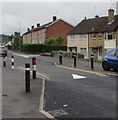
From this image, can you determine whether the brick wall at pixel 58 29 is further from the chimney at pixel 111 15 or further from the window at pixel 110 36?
the window at pixel 110 36

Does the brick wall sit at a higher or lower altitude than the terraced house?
higher

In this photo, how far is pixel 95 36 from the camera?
41344mm

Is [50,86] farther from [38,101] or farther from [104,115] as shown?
[104,115]

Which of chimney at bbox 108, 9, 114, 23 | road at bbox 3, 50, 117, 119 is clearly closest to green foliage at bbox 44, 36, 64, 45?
chimney at bbox 108, 9, 114, 23

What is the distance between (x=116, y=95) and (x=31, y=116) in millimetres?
3026

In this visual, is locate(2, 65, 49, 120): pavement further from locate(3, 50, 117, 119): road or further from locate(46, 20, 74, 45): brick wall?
locate(46, 20, 74, 45): brick wall

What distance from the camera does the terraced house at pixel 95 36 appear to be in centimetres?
3756

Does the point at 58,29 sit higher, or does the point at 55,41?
the point at 58,29

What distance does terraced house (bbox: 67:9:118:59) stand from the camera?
37562 millimetres

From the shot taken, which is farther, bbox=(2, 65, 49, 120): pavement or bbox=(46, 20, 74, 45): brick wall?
bbox=(46, 20, 74, 45): brick wall

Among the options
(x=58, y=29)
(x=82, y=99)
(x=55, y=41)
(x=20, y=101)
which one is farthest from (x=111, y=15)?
(x=20, y=101)

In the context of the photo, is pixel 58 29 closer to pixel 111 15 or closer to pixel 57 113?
pixel 111 15

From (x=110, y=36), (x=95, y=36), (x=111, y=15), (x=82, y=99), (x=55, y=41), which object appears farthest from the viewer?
(x=55, y=41)

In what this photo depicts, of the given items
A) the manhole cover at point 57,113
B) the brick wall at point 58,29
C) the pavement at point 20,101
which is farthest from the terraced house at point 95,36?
the manhole cover at point 57,113
